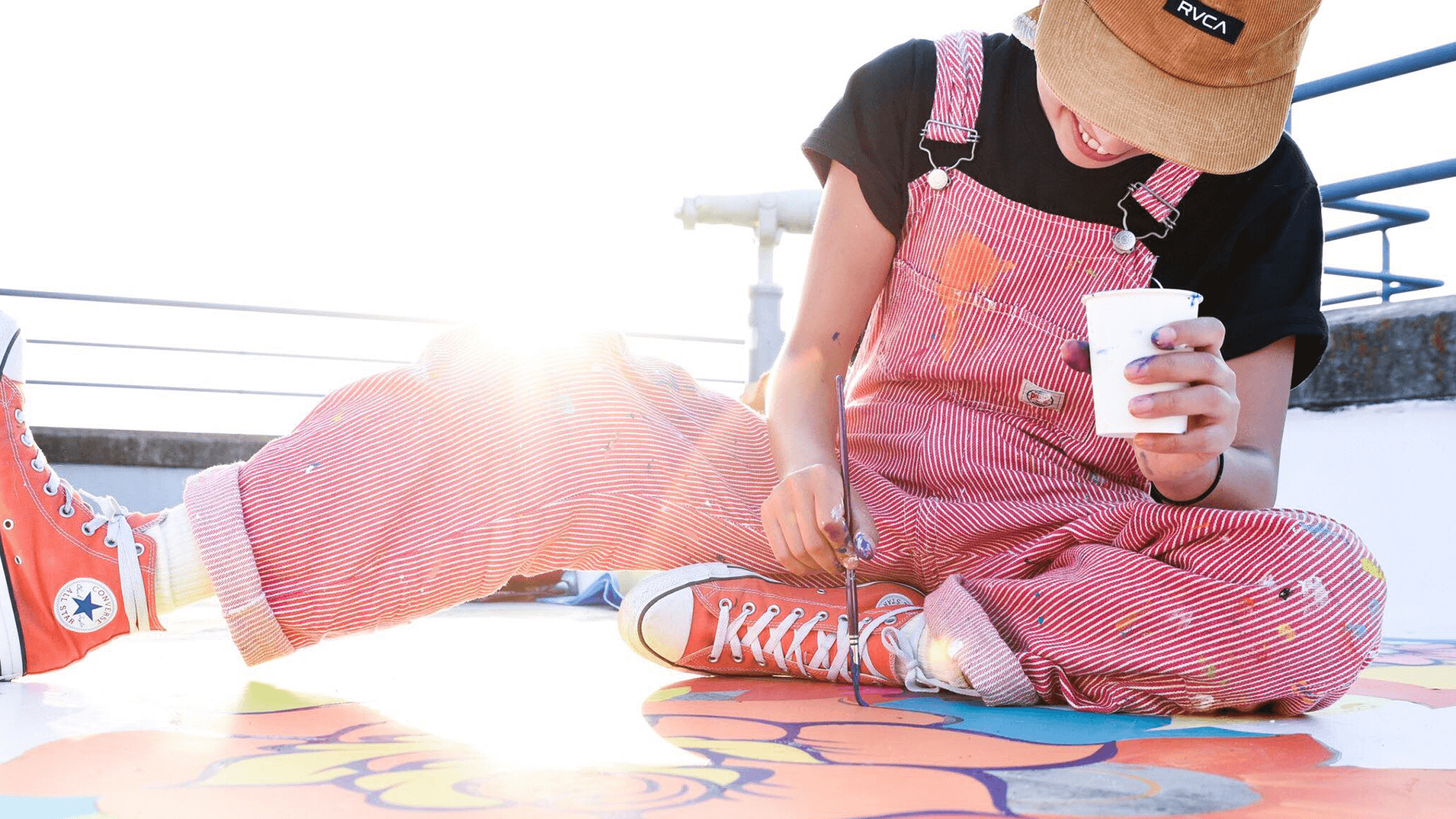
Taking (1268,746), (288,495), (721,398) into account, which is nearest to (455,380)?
(288,495)

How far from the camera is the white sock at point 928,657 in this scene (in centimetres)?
134

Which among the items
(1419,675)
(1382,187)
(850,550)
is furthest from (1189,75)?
(1382,187)

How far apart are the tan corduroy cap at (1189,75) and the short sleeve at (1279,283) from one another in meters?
0.33

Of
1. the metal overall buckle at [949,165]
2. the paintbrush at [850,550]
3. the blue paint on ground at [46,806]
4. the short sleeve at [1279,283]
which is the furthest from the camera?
the metal overall buckle at [949,165]

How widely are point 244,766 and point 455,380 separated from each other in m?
0.60

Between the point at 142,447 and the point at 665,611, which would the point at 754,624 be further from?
the point at 142,447

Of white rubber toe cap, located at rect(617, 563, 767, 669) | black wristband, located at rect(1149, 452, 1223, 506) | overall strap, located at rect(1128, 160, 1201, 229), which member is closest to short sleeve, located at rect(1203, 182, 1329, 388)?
overall strap, located at rect(1128, 160, 1201, 229)

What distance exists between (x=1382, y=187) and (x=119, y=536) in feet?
9.88

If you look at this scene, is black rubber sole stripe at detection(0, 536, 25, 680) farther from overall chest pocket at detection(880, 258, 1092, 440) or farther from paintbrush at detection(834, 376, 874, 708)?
overall chest pocket at detection(880, 258, 1092, 440)

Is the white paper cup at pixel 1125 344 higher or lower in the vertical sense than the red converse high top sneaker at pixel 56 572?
higher

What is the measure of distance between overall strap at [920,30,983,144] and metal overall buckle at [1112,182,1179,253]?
0.74 feet

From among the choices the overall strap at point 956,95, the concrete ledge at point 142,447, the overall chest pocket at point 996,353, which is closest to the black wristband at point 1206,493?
the overall chest pocket at point 996,353

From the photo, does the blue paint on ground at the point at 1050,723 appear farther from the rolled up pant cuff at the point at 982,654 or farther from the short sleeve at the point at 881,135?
the short sleeve at the point at 881,135

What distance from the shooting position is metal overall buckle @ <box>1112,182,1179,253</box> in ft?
4.73
